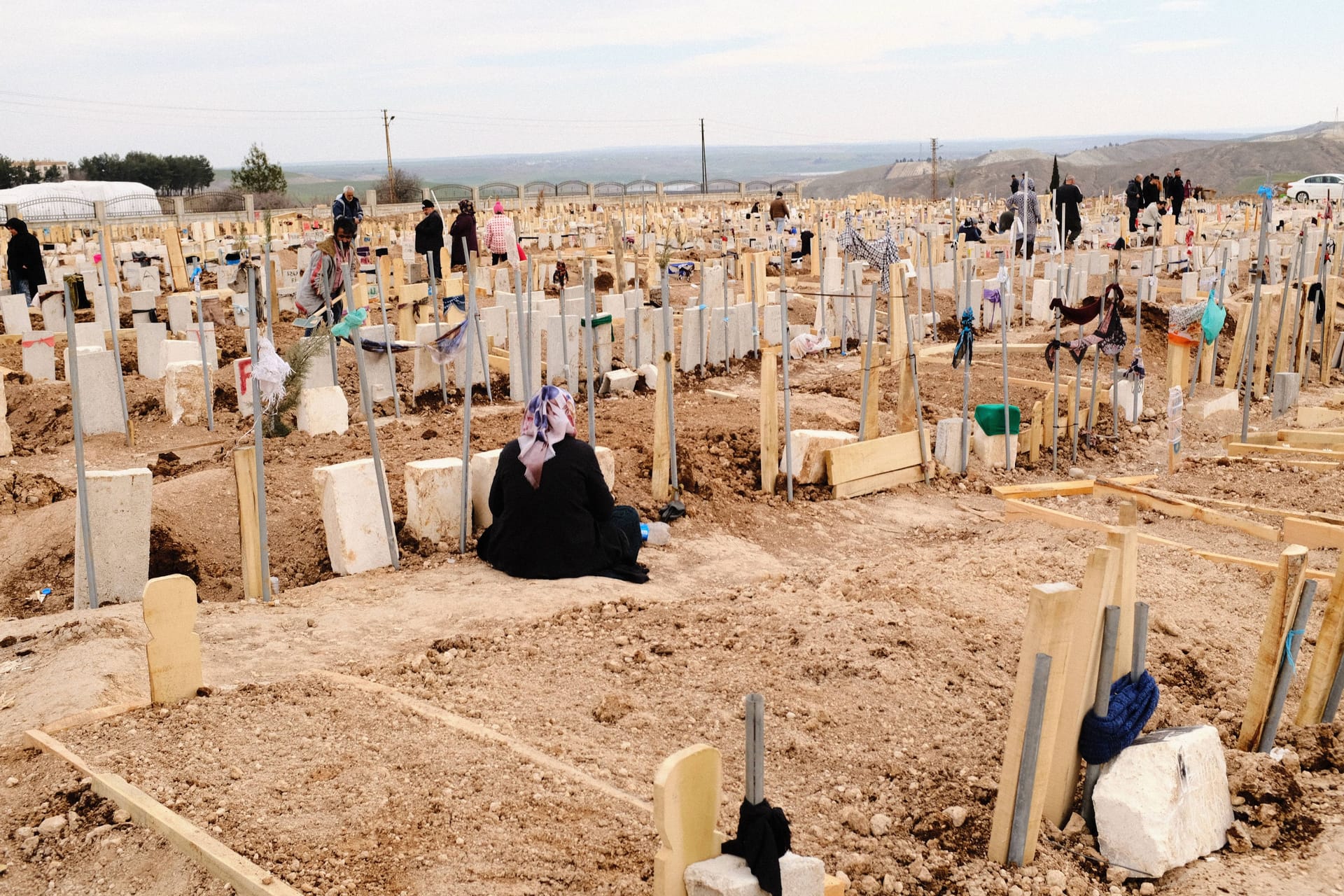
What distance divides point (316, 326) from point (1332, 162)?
64808 millimetres

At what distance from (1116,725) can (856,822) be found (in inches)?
33.5

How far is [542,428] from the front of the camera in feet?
21.0

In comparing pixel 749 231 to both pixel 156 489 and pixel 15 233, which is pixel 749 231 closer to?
pixel 15 233

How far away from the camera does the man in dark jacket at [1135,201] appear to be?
24500 mm

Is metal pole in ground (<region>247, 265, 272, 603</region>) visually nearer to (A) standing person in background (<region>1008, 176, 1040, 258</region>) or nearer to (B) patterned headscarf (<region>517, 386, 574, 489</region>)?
(B) patterned headscarf (<region>517, 386, 574, 489</region>)

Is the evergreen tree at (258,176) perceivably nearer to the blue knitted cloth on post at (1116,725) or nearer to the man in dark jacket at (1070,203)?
the man in dark jacket at (1070,203)

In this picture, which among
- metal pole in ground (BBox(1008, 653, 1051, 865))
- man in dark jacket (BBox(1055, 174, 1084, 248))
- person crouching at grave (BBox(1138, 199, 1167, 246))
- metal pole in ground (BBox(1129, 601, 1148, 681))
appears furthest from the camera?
person crouching at grave (BBox(1138, 199, 1167, 246))

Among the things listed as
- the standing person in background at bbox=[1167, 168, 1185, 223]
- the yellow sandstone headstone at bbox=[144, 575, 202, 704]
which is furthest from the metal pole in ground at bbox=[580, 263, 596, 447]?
the standing person in background at bbox=[1167, 168, 1185, 223]

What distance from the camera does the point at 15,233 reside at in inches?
570

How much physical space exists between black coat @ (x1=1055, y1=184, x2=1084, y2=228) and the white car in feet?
62.9

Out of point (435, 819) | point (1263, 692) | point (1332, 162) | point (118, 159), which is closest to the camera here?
point (435, 819)

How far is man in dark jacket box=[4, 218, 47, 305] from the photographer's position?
47.9ft

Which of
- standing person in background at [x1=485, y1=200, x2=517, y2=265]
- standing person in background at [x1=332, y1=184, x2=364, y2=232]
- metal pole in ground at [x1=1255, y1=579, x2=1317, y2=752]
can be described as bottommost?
metal pole in ground at [x1=1255, y1=579, x2=1317, y2=752]

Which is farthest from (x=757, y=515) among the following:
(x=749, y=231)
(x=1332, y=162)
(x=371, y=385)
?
(x=1332, y=162)
